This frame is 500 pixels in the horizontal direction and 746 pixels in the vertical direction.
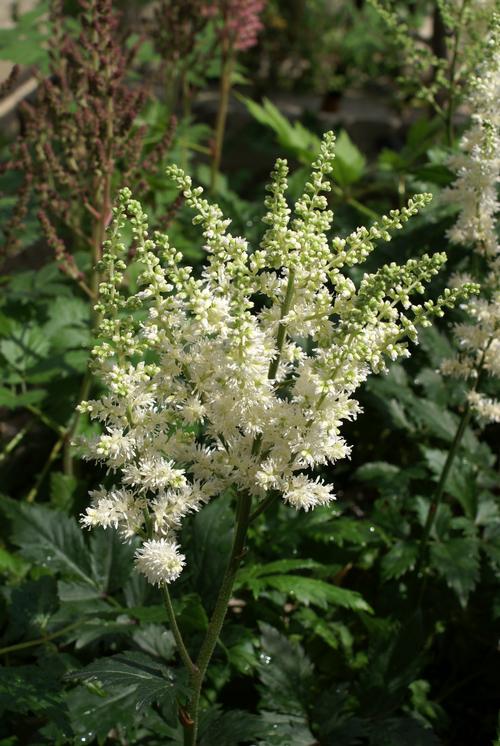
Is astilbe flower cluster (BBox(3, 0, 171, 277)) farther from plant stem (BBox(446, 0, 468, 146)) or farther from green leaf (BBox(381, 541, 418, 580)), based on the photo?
green leaf (BBox(381, 541, 418, 580))

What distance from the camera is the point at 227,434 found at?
165 centimetres

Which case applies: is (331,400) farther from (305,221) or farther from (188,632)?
(188,632)

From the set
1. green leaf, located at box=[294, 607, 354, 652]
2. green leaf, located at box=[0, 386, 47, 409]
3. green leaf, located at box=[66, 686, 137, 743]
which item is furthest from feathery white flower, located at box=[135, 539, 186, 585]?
green leaf, located at box=[0, 386, 47, 409]

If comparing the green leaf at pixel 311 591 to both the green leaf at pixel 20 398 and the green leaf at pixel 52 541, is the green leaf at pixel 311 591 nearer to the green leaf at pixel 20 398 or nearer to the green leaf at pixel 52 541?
the green leaf at pixel 52 541

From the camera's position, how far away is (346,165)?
12.7ft

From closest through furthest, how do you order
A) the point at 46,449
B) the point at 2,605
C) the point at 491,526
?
the point at 2,605 → the point at 491,526 → the point at 46,449

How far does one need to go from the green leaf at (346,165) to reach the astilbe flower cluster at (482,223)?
1.44 meters

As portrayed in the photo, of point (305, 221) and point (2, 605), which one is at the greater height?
point (305, 221)

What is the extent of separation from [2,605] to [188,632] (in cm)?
55

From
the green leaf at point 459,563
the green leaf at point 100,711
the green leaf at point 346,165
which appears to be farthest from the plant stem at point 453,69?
the green leaf at point 100,711

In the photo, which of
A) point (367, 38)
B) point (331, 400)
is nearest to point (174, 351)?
point (331, 400)

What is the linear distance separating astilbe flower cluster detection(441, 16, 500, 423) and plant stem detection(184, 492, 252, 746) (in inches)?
31.4

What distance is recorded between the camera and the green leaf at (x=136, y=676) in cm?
176

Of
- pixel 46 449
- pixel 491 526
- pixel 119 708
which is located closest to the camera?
pixel 119 708
